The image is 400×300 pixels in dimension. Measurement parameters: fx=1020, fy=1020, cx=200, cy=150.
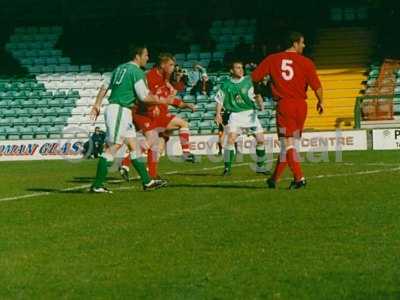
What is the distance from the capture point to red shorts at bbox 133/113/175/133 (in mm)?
17531

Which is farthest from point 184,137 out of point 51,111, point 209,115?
point 51,111

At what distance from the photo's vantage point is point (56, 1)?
42.0m

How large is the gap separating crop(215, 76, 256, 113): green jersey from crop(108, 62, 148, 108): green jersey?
14.9 feet

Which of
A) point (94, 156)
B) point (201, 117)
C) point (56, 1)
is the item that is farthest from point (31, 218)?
point (56, 1)

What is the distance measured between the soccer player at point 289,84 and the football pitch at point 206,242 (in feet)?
2.46

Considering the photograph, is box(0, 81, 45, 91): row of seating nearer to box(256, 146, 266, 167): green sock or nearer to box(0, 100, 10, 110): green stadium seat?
box(0, 100, 10, 110): green stadium seat

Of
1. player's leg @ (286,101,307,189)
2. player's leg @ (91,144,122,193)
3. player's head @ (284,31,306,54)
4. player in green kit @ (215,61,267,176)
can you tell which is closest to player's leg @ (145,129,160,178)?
player in green kit @ (215,61,267,176)

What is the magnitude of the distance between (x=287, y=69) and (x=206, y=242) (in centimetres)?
577

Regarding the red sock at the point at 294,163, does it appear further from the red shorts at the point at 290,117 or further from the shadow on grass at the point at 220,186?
the shadow on grass at the point at 220,186

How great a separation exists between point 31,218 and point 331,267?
197 inches

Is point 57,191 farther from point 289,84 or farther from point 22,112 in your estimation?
point 22,112

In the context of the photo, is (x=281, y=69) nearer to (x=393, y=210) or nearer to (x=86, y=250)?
(x=393, y=210)

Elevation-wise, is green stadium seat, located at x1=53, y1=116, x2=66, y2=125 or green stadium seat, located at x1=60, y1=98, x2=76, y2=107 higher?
green stadium seat, located at x1=60, y1=98, x2=76, y2=107

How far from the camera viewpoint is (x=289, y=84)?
47.9 feet
